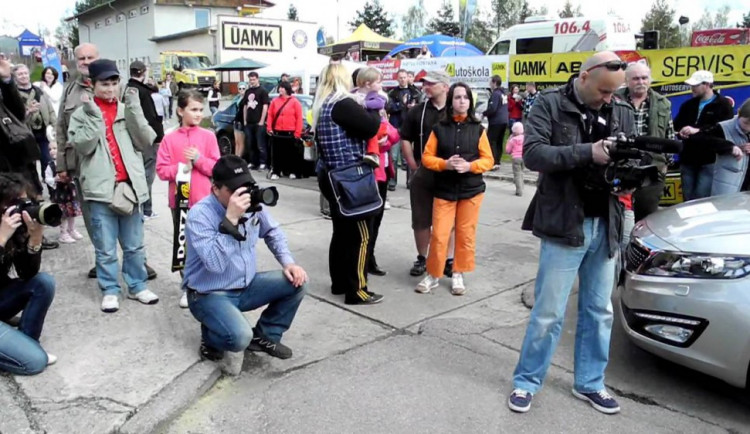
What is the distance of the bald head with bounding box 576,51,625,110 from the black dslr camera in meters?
1.63

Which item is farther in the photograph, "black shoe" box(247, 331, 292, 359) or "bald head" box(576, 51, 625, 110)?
"black shoe" box(247, 331, 292, 359)

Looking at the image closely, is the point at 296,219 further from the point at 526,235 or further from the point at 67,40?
the point at 67,40

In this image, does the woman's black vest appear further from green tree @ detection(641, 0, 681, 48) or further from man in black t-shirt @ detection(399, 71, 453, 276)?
green tree @ detection(641, 0, 681, 48)

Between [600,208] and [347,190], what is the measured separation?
2.02 meters

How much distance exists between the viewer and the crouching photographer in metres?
3.38

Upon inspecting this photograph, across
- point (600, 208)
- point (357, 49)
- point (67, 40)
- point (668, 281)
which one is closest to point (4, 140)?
point (600, 208)

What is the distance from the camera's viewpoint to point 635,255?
3.85 meters

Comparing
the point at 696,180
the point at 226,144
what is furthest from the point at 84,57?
the point at 226,144

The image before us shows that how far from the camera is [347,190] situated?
467 centimetres

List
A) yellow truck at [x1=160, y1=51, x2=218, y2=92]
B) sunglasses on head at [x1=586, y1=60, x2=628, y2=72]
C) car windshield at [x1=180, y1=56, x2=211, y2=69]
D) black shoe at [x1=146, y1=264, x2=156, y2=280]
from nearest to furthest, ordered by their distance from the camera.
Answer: sunglasses on head at [x1=586, y1=60, x2=628, y2=72] → black shoe at [x1=146, y1=264, x2=156, y2=280] → yellow truck at [x1=160, y1=51, x2=218, y2=92] → car windshield at [x1=180, y1=56, x2=211, y2=69]

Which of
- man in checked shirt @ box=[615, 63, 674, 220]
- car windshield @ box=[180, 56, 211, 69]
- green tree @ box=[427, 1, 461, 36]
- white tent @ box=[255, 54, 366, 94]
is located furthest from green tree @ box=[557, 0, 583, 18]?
man in checked shirt @ box=[615, 63, 674, 220]

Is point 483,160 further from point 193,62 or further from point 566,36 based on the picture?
point 193,62

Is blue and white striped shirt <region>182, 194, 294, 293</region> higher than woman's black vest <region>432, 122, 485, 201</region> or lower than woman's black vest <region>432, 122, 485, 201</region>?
lower

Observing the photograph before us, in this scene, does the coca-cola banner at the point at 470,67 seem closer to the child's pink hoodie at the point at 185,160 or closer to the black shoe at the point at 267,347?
the child's pink hoodie at the point at 185,160
